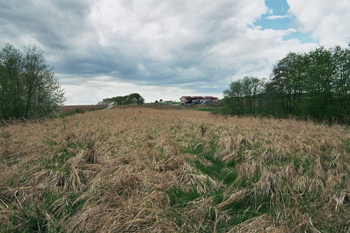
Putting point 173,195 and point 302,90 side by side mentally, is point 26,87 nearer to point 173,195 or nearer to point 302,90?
point 173,195

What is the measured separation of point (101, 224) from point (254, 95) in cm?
3845

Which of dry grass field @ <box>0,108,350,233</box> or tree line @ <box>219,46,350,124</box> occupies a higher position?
tree line @ <box>219,46,350,124</box>

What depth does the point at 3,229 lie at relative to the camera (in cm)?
253

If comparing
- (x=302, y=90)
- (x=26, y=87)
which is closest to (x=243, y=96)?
(x=302, y=90)

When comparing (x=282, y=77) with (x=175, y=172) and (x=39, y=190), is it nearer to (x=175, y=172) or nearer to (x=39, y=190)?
(x=175, y=172)

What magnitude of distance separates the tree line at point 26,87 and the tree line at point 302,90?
3049 cm

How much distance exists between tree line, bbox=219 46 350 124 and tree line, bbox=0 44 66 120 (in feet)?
100

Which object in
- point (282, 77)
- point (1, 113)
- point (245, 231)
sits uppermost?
point (282, 77)

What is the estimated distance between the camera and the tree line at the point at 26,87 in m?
18.7

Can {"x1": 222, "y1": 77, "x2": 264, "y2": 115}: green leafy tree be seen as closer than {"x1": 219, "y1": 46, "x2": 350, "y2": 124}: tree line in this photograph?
No

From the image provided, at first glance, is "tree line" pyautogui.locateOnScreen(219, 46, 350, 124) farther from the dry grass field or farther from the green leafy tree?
the dry grass field

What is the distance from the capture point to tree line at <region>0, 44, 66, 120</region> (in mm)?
18703

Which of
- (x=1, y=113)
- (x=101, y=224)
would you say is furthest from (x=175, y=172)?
(x=1, y=113)

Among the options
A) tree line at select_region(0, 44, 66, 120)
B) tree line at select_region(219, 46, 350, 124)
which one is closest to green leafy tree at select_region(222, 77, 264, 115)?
tree line at select_region(219, 46, 350, 124)
